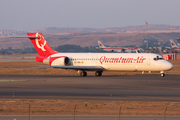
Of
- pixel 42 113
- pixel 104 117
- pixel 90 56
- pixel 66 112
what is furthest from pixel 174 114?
pixel 90 56

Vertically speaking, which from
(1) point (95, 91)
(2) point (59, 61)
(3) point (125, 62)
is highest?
(2) point (59, 61)

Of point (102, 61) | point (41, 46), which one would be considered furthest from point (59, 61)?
point (102, 61)

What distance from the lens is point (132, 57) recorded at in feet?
144

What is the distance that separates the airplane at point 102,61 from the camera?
43.1 metres

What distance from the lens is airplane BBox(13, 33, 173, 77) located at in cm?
4312

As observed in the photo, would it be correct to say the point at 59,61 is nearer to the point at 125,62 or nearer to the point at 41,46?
the point at 41,46

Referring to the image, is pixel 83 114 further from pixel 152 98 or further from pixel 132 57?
pixel 132 57

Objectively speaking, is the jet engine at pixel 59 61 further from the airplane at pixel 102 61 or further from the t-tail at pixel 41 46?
the t-tail at pixel 41 46

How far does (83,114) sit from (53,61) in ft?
101

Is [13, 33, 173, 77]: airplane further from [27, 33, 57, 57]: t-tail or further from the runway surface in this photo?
the runway surface

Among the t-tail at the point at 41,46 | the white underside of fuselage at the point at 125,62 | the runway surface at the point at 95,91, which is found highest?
the t-tail at the point at 41,46

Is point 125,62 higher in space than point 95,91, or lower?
higher

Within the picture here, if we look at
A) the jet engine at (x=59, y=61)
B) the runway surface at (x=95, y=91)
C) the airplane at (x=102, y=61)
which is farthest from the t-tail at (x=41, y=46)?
the runway surface at (x=95, y=91)

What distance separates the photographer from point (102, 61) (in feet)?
148
